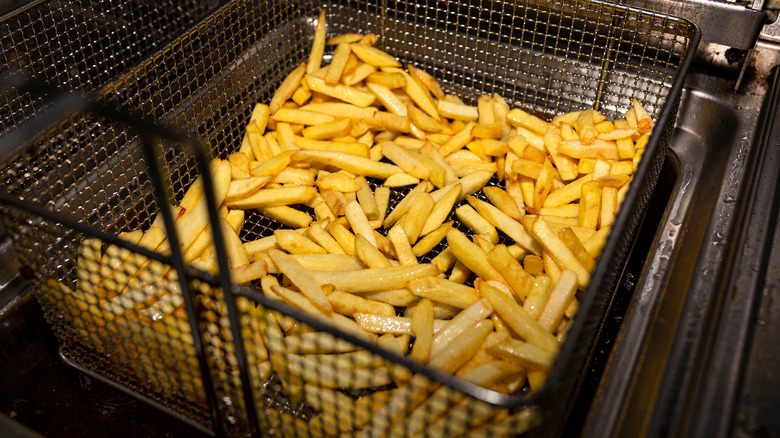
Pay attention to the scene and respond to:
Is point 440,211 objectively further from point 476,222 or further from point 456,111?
point 456,111

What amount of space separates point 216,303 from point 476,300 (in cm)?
72

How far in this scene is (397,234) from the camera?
6.43 feet

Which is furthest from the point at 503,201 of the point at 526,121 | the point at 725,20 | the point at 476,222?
the point at 725,20

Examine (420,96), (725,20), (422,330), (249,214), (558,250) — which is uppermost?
(725,20)

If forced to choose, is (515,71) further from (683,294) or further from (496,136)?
(683,294)

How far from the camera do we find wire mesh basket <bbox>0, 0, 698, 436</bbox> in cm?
120

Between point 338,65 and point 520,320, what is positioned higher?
point 338,65

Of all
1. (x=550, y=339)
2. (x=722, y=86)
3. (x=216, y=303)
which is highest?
(x=722, y=86)

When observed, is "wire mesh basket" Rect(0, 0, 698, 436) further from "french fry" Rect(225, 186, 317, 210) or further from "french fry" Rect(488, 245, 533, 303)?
"french fry" Rect(488, 245, 533, 303)

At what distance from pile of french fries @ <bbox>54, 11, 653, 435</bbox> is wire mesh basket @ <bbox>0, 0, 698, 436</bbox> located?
25mm

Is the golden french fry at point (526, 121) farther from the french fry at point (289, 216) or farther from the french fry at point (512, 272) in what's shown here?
the french fry at point (289, 216)

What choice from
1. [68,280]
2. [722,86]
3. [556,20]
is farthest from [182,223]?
[722,86]

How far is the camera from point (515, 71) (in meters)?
2.53

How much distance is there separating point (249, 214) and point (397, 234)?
1.96ft
